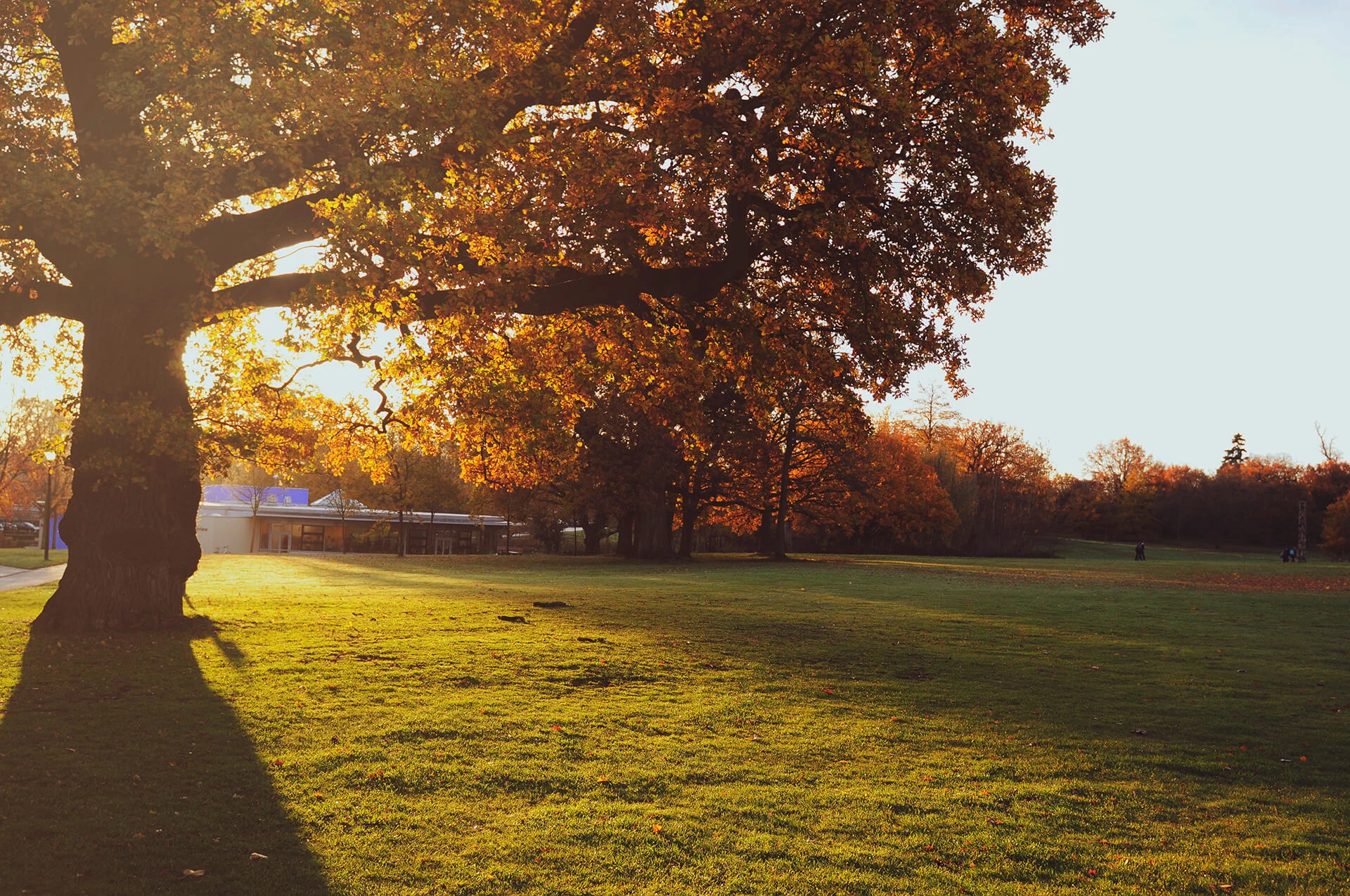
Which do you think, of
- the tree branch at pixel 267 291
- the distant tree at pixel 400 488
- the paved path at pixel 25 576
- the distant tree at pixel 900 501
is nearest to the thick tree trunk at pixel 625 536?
the distant tree at pixel 400 488

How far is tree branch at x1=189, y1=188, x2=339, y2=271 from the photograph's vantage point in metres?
14.2

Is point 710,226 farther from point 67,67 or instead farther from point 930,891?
point 930,891

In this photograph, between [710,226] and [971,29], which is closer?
[971,29]

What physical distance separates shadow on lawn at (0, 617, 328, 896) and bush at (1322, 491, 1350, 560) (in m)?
79.3

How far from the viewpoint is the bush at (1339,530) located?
6950cm

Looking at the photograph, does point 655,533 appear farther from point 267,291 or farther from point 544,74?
point 544,74

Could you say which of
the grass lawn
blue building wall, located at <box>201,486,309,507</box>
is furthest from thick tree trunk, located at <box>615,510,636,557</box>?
the grass lawn

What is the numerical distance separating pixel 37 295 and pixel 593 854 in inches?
553

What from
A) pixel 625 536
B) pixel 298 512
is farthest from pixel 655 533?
pixel 298 512

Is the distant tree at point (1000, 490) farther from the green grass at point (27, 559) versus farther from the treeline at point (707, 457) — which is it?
the green grass at point (27, 559)

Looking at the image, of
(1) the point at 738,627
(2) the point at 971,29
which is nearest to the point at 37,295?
(1) the point at 738,627

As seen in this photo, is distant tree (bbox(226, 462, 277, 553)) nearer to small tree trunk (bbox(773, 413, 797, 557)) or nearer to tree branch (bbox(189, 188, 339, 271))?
small tree trunk (bbox(773, 413, 797, 557))

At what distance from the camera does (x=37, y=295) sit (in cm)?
1495

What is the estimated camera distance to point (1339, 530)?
69625mm
